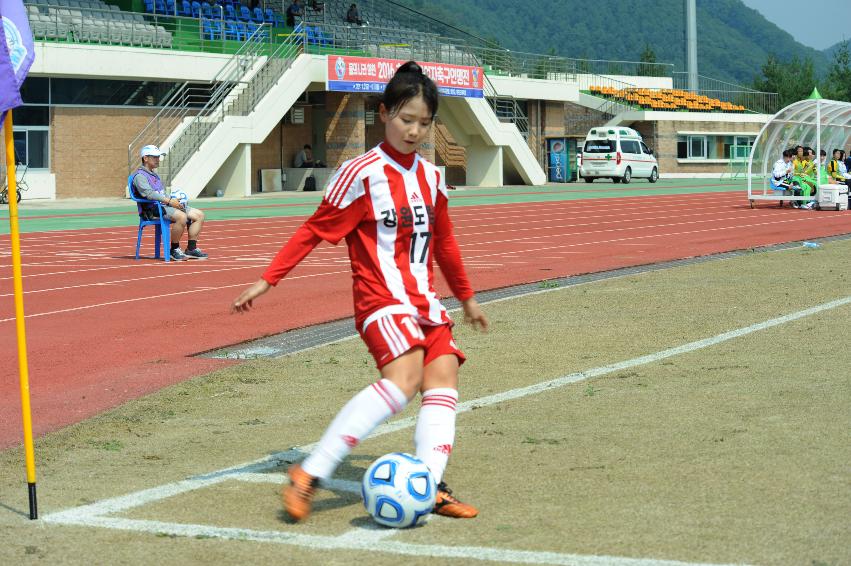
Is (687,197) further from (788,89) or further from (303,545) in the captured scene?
(788,89)

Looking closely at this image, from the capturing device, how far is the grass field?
4949mm

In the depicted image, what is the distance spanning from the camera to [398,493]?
205 inches

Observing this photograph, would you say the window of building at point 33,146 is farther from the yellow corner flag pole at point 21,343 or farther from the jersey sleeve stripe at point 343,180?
the jersey sleeve stripe at point 343,180

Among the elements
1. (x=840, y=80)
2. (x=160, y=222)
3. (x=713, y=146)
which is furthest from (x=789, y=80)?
(x=160, y=222)

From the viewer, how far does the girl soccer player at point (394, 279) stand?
17.7 ft

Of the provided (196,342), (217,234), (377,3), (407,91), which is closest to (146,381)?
(196,342)

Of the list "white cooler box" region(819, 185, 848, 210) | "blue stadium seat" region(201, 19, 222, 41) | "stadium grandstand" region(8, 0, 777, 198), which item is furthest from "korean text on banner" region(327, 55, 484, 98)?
"white cooler box" region(819, 185, 848, 210)

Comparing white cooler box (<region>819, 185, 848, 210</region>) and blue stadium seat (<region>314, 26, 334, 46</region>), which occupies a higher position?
blue stadium seat (<region>314, 26, 334, 46</region>)

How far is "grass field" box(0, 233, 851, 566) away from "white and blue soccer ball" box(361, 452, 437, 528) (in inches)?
3.1

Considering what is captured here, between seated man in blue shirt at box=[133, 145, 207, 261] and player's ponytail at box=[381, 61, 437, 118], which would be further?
seated man in blue shirt at box=[133, 145, 207, 261]

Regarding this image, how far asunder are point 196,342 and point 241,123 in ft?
106

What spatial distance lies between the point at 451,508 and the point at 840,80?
103862 mm

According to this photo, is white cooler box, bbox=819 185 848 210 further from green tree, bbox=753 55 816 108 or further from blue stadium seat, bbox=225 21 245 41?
green tree, bbox=753 55 816 108

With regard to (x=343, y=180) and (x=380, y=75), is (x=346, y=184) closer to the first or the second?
(x=343, y=180)
